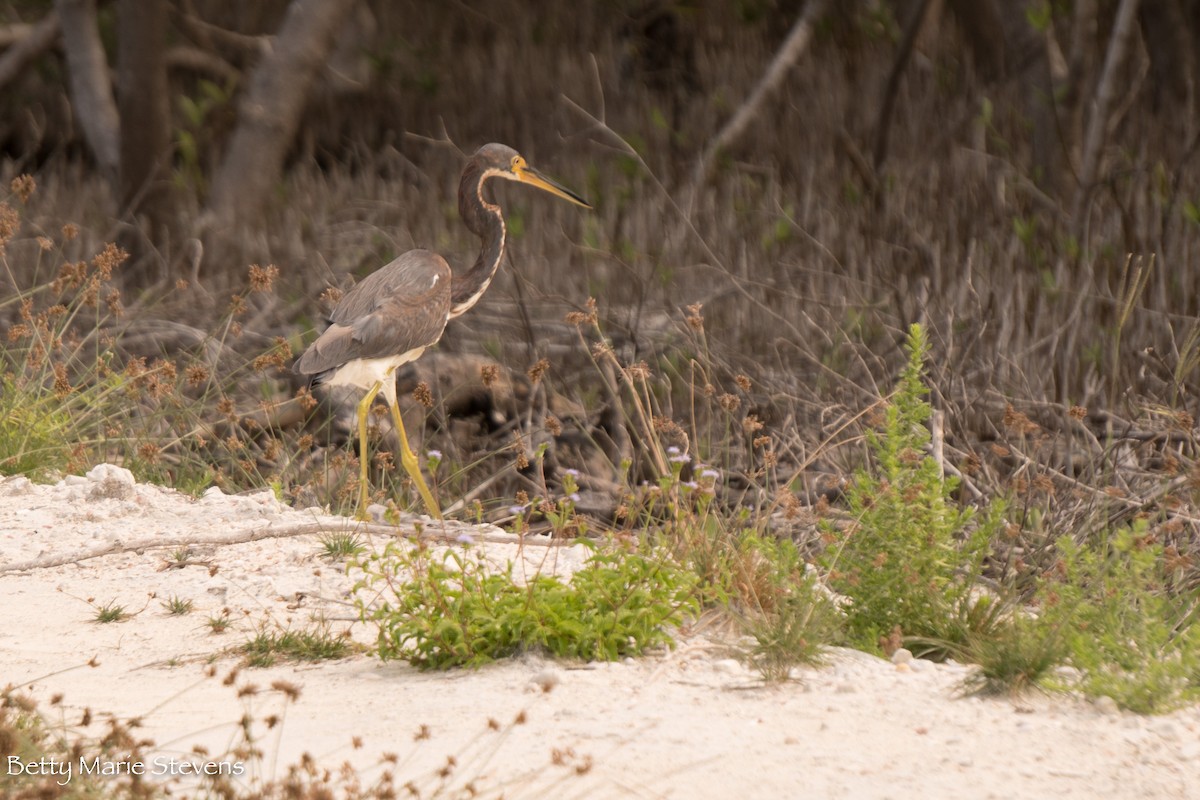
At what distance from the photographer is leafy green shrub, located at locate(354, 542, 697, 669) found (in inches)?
148

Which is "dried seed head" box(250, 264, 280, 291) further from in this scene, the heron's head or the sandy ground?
the sandy ground

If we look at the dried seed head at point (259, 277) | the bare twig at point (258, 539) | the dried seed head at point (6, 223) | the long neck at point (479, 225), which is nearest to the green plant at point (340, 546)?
the bare twig at point (258, 539)

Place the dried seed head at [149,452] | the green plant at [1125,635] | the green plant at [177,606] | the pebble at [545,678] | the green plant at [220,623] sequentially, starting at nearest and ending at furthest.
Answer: the green plant at [1125,635] → the pebble at [545,678] → the green plant at [220,623] → the green plant at [177,606] → the dried seed head at [149,452]

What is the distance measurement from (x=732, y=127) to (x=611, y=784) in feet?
24.3

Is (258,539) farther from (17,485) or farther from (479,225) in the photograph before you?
(479,225)

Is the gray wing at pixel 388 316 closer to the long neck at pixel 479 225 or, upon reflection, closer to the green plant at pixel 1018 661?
the long neck at pixel 479 225

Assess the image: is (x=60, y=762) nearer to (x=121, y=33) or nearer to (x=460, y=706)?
(x=460, y=706)

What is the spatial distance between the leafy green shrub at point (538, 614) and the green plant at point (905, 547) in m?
0.45

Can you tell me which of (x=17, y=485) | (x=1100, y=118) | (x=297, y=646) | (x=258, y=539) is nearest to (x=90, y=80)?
(x=17, y=485)

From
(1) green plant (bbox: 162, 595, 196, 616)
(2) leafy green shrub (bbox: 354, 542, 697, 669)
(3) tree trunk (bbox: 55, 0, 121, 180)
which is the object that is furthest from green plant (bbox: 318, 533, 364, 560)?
(3) tree trunk (bbox: 55, 0, 121, 180)

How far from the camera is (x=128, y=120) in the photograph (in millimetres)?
9086

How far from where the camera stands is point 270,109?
376 inches

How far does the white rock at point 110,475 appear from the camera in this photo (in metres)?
5.40

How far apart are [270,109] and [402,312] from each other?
4.58m
